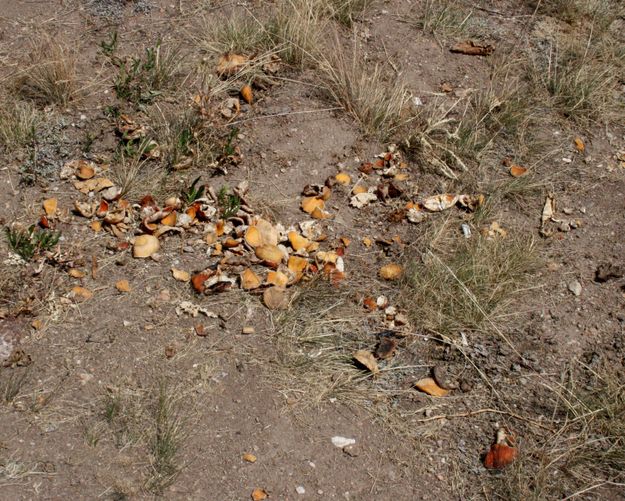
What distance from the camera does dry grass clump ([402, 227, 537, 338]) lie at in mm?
3123

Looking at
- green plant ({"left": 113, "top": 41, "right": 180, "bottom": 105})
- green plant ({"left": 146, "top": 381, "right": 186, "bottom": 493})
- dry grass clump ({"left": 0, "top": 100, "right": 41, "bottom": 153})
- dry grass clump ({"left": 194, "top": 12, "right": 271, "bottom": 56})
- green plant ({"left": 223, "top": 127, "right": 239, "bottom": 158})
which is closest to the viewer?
green plant ({"left": 146, "top": 381, "right": 186, "bottom": 493})

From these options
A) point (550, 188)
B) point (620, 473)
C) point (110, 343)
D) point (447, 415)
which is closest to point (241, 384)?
point (110, 343)

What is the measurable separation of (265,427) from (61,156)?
70.5 inches

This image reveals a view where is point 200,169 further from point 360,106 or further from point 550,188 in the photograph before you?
point 550,188

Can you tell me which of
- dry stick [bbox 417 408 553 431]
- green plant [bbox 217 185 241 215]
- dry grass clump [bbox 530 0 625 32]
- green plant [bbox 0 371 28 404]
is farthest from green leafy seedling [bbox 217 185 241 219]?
dry grass clump [bbox 530 0 625 32]

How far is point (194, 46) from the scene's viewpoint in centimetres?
416

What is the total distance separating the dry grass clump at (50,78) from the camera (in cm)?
372

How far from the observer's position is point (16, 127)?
3.55 metres

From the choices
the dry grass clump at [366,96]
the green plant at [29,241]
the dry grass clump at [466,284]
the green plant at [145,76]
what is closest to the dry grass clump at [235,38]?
the green plant at [145,76]

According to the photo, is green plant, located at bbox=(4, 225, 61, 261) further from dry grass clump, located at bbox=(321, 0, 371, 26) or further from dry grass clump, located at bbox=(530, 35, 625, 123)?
dry grass clump, located at bbox=(530, 35, 625, 123)

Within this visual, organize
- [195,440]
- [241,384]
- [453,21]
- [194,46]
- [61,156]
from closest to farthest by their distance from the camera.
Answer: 1. [195,440]
2. [241,384]
3. [61,156]
4. [194,46]
5. [453,21]

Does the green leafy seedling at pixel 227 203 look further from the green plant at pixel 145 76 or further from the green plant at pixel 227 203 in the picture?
the green plant at pixel 145 76

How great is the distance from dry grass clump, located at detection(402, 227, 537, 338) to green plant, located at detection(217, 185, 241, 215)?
2.85ft

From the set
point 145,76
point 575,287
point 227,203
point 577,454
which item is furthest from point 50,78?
point 577,454
